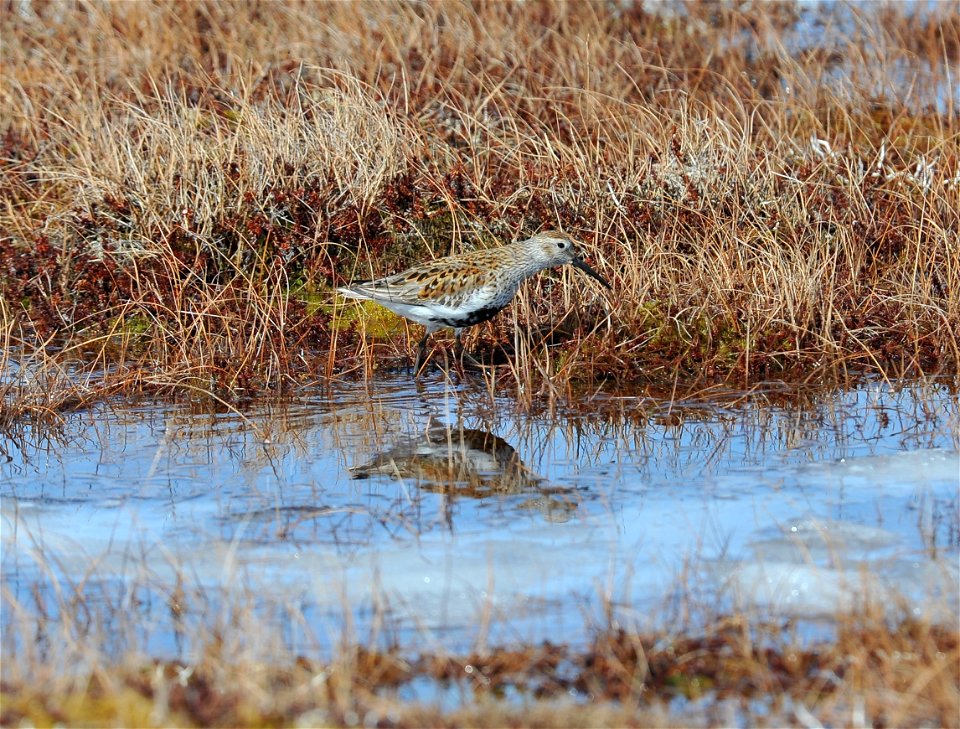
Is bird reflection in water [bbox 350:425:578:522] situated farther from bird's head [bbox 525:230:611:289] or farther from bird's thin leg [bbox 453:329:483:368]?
bird's head [bbox 525:230:611:289]

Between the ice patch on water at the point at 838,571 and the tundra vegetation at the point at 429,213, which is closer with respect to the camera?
the ice patch on water at the point at 838,571

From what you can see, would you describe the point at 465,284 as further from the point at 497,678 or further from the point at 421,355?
the point at 497,678

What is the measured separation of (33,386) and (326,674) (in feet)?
13.6

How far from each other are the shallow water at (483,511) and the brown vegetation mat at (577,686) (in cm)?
16

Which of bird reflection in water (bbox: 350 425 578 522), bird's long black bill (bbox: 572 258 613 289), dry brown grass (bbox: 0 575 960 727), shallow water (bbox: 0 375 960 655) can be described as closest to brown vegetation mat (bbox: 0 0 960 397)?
bird's long black bill (bbox: 572 258 613 289)

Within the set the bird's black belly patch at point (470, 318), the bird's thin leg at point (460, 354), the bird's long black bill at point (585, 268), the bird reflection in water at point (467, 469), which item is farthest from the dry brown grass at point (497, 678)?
the bird's long black bill at point (585, 268)

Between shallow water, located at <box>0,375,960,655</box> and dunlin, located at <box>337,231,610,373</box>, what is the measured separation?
48 cm

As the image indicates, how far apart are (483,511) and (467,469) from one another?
71 centimetres

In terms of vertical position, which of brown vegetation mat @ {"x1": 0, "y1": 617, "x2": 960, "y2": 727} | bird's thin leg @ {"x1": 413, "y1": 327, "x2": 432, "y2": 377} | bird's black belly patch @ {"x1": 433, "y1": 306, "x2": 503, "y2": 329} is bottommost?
brown vegetation mat @ {"x1": 0, "y1": 617, "x2": 960, "y2": 727}

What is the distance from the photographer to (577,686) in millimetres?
4285

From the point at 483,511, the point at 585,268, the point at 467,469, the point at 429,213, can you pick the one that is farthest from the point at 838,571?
the point at 429,213

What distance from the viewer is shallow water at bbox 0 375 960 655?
191 inches

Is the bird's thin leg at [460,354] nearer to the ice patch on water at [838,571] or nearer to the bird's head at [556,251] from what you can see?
the bird's head at [556,251]

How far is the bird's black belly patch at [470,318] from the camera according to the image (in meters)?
8.38
